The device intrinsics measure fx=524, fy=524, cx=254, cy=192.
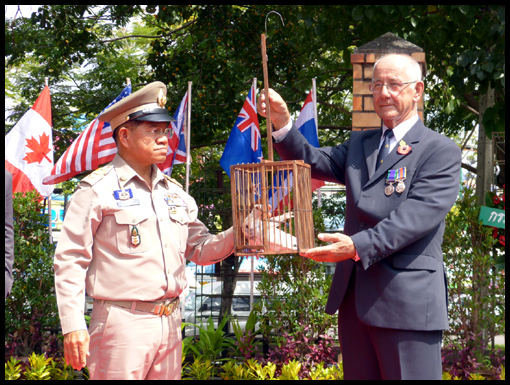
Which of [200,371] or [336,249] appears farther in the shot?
[200,371]

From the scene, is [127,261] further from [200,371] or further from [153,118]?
[200,371]

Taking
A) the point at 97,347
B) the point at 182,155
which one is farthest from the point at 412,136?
the point at 182,155

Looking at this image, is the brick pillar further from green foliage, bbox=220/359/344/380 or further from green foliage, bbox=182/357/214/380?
green foliage, bbox=182/357/214/380

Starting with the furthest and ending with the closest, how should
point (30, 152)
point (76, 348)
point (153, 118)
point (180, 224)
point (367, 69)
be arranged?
point (30, 152) < point (367, 69) < point (180, 224) < point (153, 118) < point (76, 348)

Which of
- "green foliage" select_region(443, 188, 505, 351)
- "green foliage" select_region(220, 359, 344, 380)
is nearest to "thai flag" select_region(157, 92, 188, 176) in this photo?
"green foliage" select_region(220, 359, 344, 380)

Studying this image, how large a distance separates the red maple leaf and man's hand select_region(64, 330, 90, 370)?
4.42 metres

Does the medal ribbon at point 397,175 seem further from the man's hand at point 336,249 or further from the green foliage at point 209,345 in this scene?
the green foliage at point 209,345

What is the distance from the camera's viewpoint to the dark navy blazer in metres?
2.19

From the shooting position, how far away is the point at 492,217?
458cm

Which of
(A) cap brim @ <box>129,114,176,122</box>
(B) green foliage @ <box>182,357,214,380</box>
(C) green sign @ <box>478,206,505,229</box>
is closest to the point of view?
(A) cap brim @ <box>129,114,176,122</box>

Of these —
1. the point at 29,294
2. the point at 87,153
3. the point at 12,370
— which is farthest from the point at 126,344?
the point at 87,153

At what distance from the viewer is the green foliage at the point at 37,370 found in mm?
4777

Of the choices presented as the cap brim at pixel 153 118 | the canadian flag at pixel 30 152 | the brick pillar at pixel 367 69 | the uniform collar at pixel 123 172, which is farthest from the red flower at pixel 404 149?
the canadian flag at pixel 30 152

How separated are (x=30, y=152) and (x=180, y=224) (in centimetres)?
428
